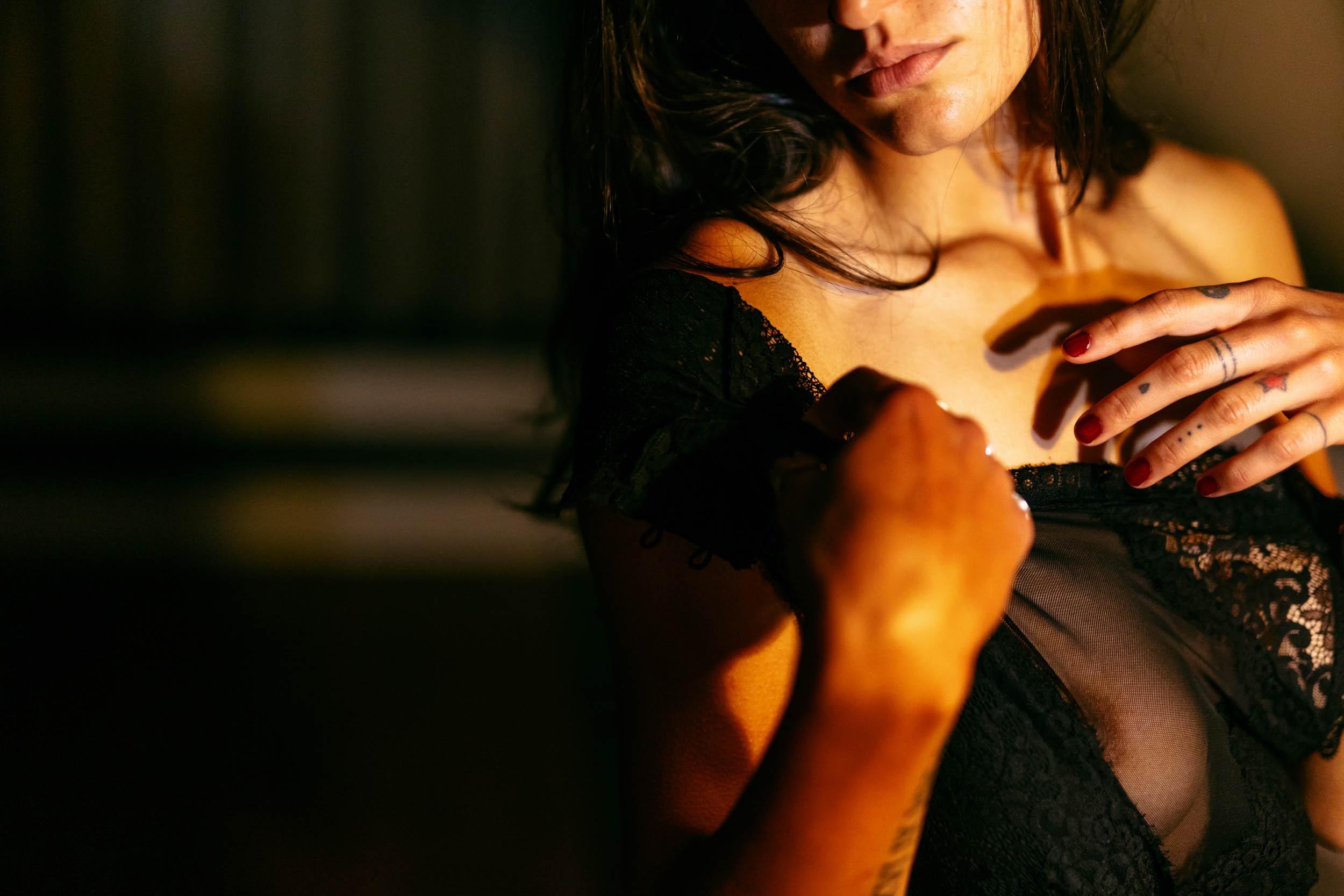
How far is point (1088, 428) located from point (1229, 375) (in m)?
0.13

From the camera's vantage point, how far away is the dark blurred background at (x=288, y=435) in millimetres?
1893

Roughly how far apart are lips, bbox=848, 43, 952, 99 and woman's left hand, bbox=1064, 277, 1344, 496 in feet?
0.88

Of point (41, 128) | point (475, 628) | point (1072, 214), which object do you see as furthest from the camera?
point (475, 628)

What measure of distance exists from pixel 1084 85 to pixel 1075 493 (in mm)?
435

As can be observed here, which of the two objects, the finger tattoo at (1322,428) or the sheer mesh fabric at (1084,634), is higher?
the finger tattoo at (1322,428)

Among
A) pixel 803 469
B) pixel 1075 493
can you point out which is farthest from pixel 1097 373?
pixel 803 469

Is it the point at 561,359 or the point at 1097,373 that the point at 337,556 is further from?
the point at 1097,373

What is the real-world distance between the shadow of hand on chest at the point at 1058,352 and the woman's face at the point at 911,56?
22 cm

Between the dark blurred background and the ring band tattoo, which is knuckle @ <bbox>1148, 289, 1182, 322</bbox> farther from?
the dark blurred background

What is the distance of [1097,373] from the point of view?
833 mm

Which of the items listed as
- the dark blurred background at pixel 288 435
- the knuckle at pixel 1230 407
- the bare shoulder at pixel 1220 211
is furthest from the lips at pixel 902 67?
the dark blurred background at pixel 288 435

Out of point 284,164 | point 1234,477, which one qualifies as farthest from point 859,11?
point 284,164

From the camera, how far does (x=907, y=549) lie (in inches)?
15.5

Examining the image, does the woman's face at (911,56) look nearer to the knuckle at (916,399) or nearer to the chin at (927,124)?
the chin at (927,124)
